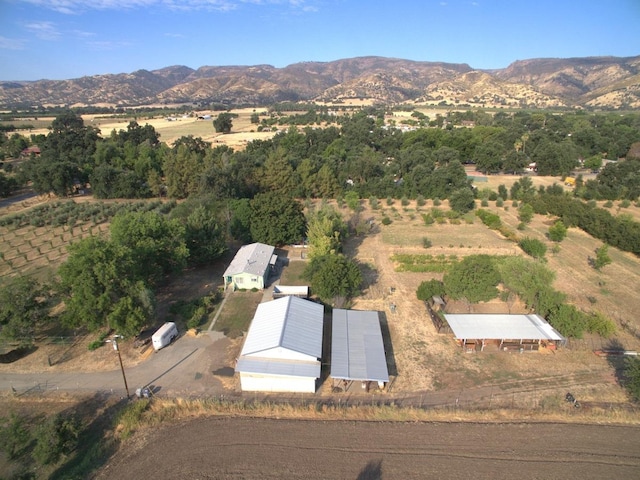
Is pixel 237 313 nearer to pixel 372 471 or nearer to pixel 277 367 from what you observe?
pixel 277 367

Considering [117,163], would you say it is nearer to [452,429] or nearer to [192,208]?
[192,208]

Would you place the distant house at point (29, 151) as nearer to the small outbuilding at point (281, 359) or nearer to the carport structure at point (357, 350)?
the small outbuilding at point (281, 359)

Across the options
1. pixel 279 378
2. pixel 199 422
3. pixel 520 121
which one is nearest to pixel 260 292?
pixel 279 378

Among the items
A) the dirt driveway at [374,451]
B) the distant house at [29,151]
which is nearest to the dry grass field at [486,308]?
the dirt driveway at [374,451]

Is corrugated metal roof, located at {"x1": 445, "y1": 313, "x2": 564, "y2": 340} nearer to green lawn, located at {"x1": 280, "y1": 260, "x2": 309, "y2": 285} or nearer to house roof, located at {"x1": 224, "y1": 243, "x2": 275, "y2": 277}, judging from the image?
green lawn, located at {"x1": 280, "y1": 260, "x2": 309, "y2": 285}

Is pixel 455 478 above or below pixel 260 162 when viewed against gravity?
below

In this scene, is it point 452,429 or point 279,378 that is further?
point 279,378

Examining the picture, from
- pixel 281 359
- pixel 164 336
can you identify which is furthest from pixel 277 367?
pixel 164 336
